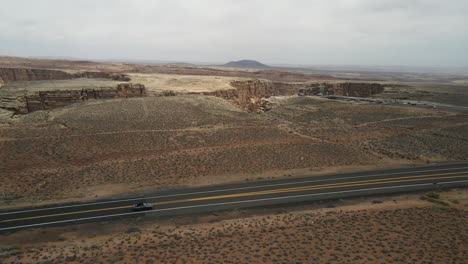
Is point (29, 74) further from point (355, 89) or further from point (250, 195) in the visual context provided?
point (250, 195)

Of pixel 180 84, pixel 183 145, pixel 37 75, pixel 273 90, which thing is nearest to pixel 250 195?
pixel 183 145

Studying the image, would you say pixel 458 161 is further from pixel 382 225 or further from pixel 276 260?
pixel 276 260

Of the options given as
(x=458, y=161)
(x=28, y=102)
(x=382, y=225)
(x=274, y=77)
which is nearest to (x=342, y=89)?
(x=274, y=77)

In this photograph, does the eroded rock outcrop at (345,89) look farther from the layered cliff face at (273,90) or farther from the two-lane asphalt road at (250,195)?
the two-lane asphalt road at (250,195)

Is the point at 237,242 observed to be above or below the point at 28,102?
below

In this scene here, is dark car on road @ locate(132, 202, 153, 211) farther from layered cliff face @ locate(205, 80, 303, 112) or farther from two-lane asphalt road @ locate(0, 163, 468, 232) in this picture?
layered cliff face @ locate(205, 80, 303, 112)
